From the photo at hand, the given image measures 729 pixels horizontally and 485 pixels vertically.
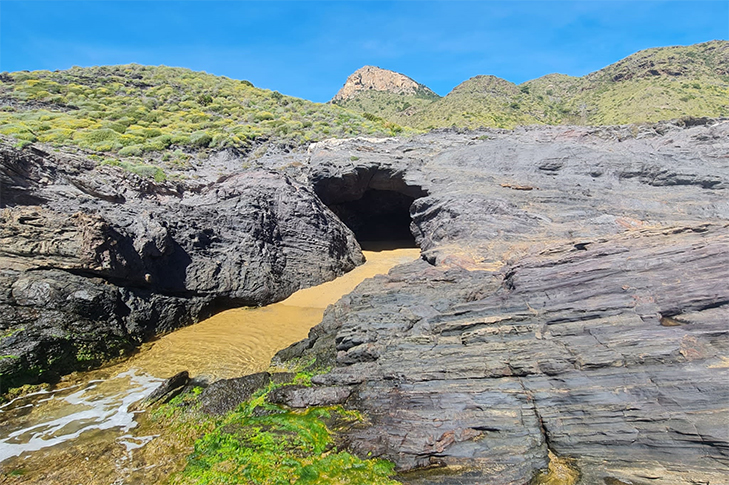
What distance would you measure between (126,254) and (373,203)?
14.6 meters

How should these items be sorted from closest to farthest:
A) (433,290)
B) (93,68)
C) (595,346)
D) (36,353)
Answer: (595,346), (36,353), (433,290), (93,68)

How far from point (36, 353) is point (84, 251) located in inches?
109

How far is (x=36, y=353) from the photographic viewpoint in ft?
25.1

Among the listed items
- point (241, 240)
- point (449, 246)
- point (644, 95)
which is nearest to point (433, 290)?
point (449, 246)

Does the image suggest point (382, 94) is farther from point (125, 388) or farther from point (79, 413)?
point (79, 413)

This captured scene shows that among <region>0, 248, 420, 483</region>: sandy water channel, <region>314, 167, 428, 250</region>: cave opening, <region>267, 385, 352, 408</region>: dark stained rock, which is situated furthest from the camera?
<region>314, 167, 428, 250</region>: cave opening

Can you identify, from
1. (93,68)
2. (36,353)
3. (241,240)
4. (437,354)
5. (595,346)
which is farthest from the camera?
(93,68)

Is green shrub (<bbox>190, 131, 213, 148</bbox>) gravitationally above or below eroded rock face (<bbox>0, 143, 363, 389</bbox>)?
above

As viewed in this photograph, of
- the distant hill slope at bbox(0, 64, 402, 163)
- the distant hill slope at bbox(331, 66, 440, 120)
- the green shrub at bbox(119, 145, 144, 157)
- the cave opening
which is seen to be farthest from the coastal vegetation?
the distant hill slope at bbox(331, 66, 440, 120)

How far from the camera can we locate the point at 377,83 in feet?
392

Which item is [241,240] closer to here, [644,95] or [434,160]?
[434,160]

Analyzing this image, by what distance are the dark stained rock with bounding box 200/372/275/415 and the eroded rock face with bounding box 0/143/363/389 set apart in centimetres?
339

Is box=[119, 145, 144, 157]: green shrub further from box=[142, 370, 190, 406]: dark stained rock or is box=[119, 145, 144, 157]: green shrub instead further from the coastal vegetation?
the coastal vegetation

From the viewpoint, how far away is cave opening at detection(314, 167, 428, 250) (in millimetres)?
18250
